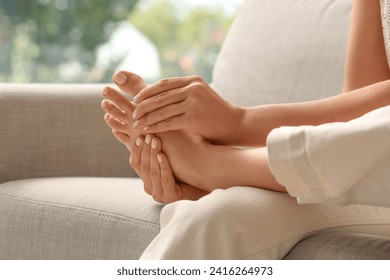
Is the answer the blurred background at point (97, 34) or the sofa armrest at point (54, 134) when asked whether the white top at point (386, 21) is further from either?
the blurred background at point (97, 34)

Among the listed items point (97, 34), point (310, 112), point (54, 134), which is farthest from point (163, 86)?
point (97, 34)

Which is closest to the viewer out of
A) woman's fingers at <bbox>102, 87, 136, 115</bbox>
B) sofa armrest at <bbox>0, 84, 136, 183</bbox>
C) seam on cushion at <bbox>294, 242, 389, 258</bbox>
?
seam on cushion at <bbox>294, 242, 389, 258</bbox>

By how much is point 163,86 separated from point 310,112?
0.81ft

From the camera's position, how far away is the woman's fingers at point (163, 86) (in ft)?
4.34

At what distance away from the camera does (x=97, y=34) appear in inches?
153

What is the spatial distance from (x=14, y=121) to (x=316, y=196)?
0.91 m

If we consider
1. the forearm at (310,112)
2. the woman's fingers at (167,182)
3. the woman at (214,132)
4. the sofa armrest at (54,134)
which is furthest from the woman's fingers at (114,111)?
the sofa armrest at (54,134)

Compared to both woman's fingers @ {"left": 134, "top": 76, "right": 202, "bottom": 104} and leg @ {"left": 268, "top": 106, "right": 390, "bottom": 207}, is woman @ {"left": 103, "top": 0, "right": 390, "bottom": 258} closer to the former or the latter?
woman's fingers @ {"left": 134, "top": 76, "right": 202, "bottom": 104}

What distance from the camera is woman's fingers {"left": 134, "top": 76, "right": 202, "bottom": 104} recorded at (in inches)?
52.1

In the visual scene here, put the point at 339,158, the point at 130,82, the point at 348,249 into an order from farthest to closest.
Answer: the point at 130,82 < the point at 348,249 < the point at 339,158

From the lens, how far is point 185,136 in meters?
1.34

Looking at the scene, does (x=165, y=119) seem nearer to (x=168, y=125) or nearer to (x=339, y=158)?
(x=168, y=125)

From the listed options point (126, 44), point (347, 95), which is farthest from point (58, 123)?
point (126, 44)

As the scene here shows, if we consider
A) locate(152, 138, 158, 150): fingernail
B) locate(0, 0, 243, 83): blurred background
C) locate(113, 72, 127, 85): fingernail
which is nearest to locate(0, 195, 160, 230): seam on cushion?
locate(152, 138, 158, 150): fingernail
